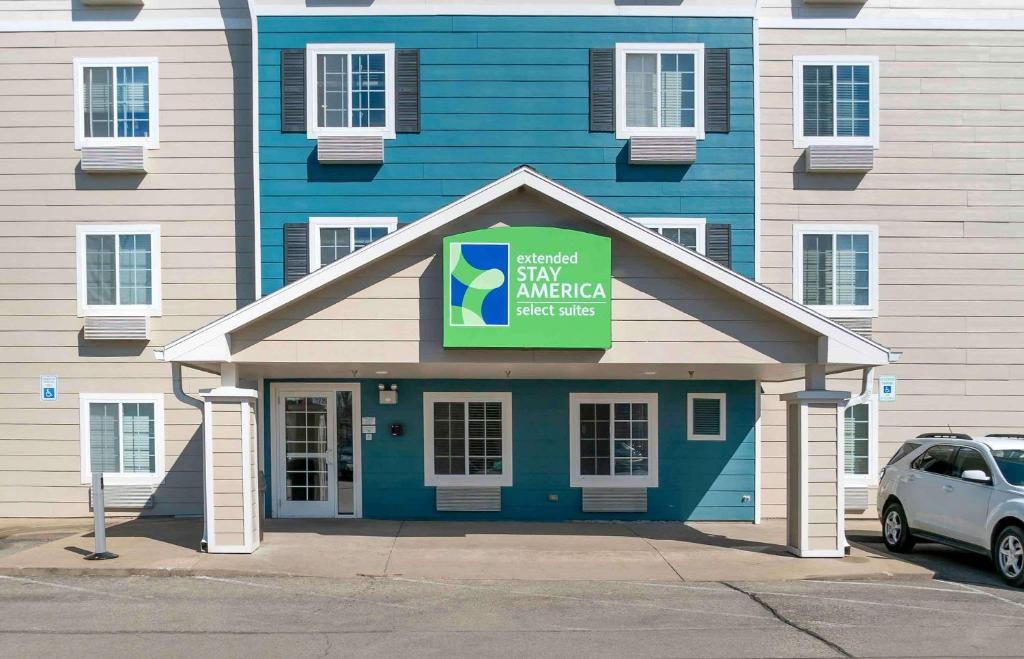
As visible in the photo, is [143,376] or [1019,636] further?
[143,376]

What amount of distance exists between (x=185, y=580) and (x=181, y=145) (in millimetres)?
7850

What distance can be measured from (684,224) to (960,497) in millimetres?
5983

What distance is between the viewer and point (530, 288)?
1205cm

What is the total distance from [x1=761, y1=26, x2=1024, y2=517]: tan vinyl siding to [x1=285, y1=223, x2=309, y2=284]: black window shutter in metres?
7.61

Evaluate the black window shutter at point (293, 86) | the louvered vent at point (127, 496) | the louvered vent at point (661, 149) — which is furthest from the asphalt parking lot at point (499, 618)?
the black window shutter at point (293, 86)

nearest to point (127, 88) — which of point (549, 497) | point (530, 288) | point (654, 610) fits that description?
point (530, 288)

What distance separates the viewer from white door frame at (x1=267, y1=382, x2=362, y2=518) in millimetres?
15656

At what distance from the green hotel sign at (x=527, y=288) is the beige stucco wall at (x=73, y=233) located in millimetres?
5405

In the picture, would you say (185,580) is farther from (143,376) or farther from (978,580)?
(978,580)

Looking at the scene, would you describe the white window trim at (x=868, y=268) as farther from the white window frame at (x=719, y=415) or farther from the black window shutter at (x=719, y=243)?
the white window frame at (x=719, y=415)

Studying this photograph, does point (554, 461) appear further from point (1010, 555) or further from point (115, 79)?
point (115, 79)

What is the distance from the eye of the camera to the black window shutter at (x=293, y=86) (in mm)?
15320

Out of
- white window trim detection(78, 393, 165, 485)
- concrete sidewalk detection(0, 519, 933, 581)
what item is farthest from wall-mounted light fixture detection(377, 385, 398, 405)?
white window trim detection(78, 393, 165, 485)

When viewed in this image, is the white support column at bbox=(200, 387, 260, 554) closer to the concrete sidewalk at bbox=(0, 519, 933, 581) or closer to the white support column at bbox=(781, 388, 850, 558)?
the concrete sidewalk at bbox=(0, 519, 933, 581)
